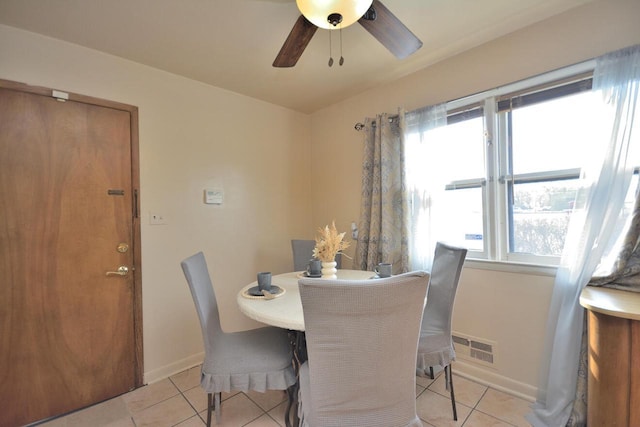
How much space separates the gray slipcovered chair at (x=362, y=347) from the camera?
91 centimetres

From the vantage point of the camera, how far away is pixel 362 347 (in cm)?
96

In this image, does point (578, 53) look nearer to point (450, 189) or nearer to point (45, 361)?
point (450, 189)

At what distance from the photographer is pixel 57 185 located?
1825 mm

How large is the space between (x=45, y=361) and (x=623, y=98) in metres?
3.73

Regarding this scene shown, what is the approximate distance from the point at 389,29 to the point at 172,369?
288 centimetres

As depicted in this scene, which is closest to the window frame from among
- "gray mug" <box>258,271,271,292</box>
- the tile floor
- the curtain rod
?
the curtain rod

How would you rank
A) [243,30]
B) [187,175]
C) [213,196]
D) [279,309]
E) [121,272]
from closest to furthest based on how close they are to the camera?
[279,309]
[243,30]
[121,272]
[187,175]
[213,196]

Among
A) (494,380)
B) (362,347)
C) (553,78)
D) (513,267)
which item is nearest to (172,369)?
(362,347)

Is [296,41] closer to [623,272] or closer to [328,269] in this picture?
[328,269]

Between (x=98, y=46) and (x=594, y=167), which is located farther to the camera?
(x=98, y=46)

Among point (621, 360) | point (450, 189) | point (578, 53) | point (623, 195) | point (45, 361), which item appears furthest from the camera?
point (450, 189)

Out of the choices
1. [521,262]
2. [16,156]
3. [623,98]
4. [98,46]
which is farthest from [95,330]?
[623,98]

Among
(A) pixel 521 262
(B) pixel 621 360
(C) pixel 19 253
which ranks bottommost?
(B) pixel 621 360

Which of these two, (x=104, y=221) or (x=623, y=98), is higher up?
(x=623, y=98)
